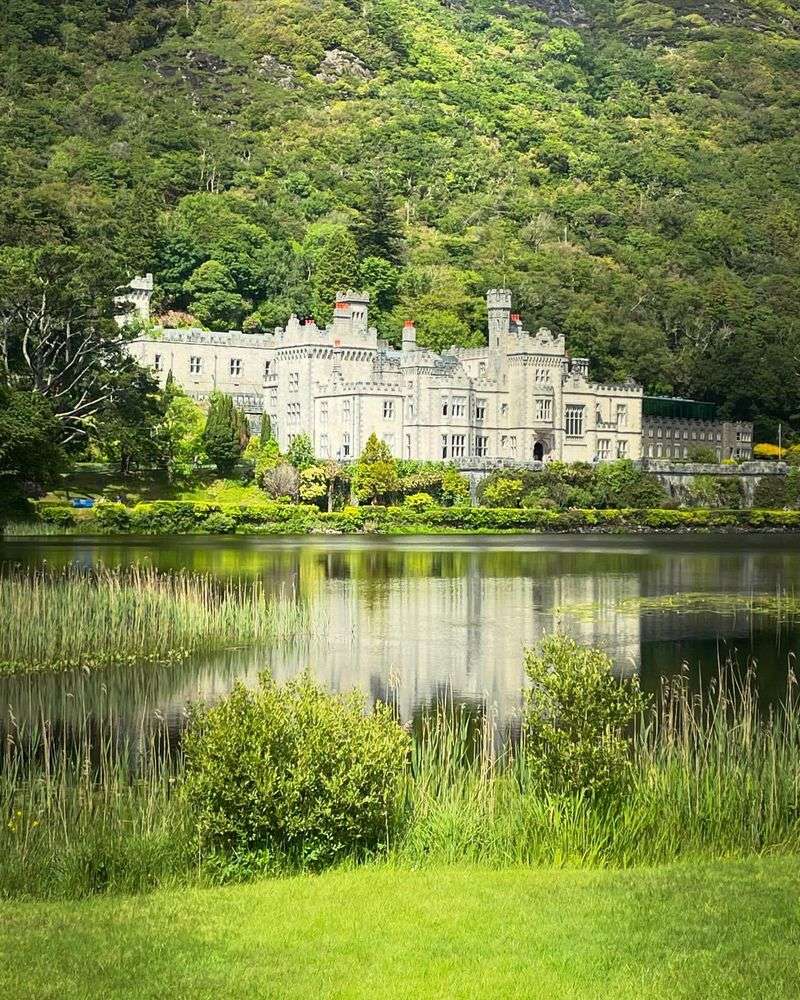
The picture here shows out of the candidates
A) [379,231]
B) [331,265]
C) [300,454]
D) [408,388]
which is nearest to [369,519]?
[300,454]

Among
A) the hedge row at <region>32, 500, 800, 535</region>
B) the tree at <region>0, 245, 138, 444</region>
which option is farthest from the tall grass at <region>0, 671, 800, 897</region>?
the hedge row at <region>32, 500, 800, 535</region>

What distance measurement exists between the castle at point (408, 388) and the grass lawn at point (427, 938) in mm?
84429

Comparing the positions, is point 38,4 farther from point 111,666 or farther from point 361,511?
point 111,666

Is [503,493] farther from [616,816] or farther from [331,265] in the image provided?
[616,816]

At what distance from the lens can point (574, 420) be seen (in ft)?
358

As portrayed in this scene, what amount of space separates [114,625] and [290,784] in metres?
16.6

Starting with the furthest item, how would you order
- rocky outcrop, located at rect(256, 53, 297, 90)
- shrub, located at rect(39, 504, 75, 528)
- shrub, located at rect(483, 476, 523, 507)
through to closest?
rocky outcrop, located at rect(256, 53, 297, 90) < shrub, located at rect(483, 476, 523, 507) < shrub, located at rect(39, 504, 75, 528)

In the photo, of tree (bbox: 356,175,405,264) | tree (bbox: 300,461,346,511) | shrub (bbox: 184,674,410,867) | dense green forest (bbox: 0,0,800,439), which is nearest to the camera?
shrub (bbox: 184,674,410,867)

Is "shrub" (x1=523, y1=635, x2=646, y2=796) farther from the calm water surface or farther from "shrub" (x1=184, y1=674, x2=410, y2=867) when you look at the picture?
the calm water surface

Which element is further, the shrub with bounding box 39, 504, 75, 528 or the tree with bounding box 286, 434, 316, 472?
the tree with bounding box 286, 434, 316, 472

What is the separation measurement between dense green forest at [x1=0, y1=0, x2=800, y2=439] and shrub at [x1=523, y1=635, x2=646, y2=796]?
5730cm

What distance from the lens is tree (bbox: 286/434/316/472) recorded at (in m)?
93.8

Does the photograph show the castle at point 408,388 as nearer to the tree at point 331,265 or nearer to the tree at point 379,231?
the tree at point 331,265

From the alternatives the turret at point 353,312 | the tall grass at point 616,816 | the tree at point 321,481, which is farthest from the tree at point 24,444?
the turret at point 353,312
